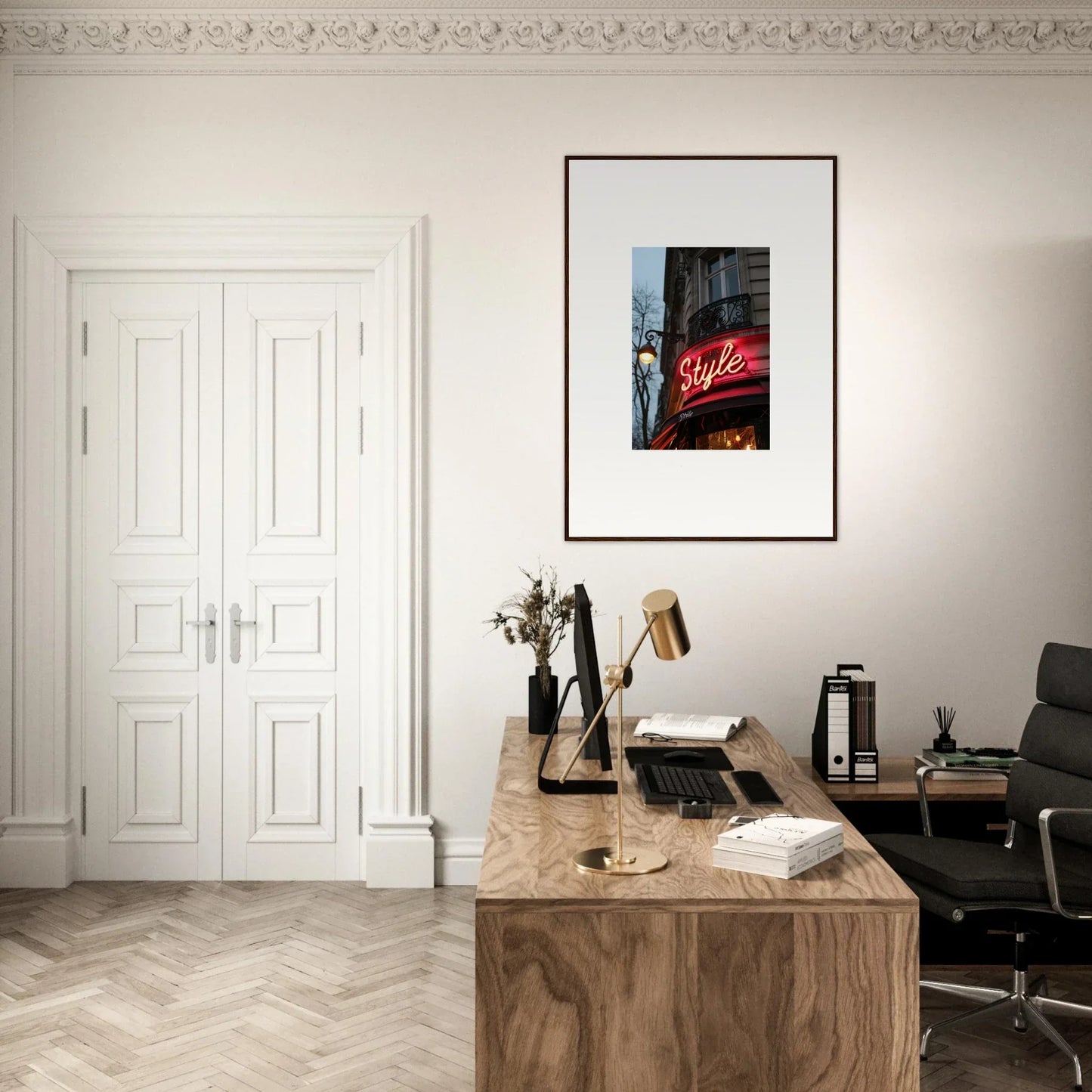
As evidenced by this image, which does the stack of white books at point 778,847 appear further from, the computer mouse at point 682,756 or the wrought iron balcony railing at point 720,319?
the wrought iron balcony railing at point 720,319

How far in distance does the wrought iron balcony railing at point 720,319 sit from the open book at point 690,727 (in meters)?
1.49

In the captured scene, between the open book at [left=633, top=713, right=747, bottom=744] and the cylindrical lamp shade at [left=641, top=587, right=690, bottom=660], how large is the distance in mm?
1247

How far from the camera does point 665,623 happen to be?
1983 millimetres

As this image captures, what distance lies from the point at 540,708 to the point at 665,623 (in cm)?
141

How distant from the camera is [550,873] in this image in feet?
6.44

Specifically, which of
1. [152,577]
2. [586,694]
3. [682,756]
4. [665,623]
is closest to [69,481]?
[152,577]

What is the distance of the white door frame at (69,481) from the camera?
13.0 feet

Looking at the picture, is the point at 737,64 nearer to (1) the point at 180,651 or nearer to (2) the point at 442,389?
(2) the point at 442,389

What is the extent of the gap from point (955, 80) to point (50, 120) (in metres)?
3.54

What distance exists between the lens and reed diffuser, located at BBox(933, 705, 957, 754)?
144 inches

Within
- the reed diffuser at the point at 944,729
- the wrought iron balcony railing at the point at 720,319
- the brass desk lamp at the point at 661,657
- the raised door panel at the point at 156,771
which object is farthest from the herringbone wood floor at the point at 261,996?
the wrought iron balcony railing at the point at 720,319

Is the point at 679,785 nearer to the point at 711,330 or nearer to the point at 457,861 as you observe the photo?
the point at 457,861

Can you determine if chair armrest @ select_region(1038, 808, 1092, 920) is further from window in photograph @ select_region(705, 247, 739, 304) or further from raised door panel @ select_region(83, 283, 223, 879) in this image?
raised door panel @ select_region(83, 283, 223, 879)

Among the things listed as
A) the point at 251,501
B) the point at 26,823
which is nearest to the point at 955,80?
the point at 251,501
